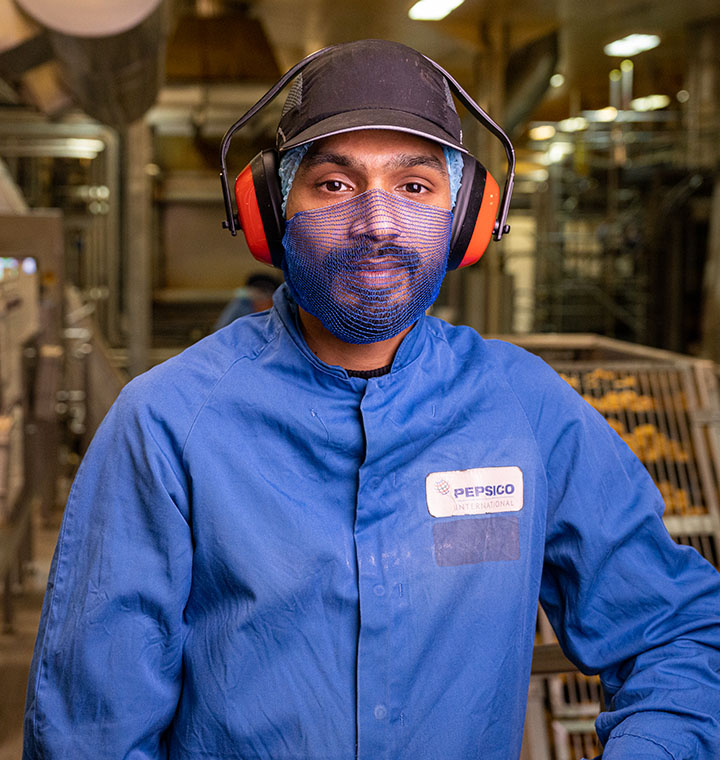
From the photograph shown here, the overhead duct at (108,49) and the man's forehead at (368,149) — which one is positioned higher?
the overhead duct at (108,49)

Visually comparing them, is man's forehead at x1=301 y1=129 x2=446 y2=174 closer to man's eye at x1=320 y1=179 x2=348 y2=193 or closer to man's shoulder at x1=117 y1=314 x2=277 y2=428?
man's eye at x1=320 y1=179 x2=348 y2=193

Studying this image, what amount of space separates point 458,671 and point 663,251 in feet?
30.1

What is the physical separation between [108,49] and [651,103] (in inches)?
349

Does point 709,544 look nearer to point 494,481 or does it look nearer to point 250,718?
point 494,481

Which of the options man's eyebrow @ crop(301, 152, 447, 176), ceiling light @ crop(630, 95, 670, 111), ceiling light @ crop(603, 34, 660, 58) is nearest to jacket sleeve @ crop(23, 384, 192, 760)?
man's eyebrow @ crop(301, 152, 447, 176)

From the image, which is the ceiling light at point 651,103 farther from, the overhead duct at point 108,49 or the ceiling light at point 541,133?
the overhead duct at point 108,49

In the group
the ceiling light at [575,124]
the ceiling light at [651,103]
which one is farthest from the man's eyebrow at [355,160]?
the ceiling light at [651,103]

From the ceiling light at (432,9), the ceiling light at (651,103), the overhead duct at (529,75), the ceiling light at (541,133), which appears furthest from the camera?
the ceiling light at (541,133)

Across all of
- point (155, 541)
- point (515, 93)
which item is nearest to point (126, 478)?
point (155, 541)

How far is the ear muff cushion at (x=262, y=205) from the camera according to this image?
1.11 m

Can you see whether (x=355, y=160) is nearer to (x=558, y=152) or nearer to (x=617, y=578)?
(x=617, y=578)

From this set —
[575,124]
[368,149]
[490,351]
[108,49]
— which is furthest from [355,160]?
[575,124]

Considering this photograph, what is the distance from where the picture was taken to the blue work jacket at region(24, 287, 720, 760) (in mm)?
958

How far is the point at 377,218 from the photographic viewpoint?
0.99 metres
